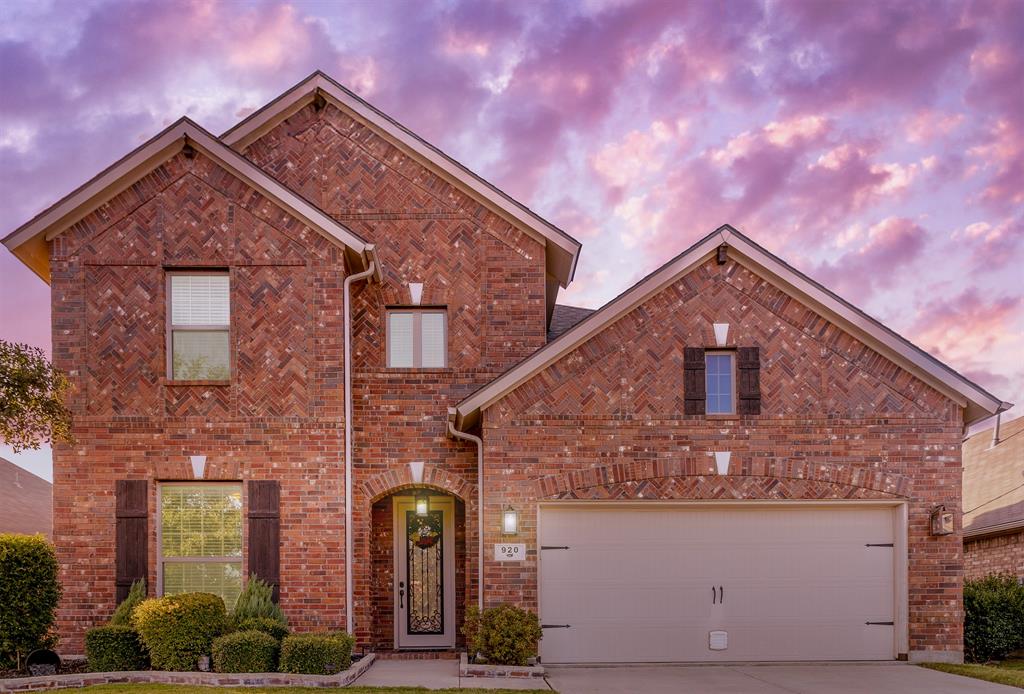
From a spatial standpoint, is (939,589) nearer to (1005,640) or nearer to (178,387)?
(1005,640)

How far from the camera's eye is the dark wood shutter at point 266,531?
44.8 ft

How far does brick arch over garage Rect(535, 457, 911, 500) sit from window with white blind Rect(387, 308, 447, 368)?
9.59ft

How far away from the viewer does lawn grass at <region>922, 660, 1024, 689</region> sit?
12412mm

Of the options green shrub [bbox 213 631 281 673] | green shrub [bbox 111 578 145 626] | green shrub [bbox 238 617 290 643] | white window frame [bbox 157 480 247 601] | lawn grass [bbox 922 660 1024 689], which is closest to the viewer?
green shrub [bbox 213 631 281 673]

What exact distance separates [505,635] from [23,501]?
22492 millimetres

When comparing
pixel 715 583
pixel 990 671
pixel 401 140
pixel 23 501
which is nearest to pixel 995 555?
pixel 990 671

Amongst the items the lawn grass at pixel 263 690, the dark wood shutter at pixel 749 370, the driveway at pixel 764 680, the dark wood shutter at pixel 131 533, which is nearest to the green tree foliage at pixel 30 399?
the dark wood shutter at pixel 131 533

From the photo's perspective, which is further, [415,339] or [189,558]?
[415,339]

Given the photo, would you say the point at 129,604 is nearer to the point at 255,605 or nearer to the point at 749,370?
the point at 255,605

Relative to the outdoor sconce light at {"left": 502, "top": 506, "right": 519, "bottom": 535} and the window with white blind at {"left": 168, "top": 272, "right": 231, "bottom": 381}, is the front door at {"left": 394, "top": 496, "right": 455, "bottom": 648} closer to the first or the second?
the outdoor sconce light at {"left": 502, "top": 506, "right": 519, "bottom": 535}

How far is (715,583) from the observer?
14094 mm

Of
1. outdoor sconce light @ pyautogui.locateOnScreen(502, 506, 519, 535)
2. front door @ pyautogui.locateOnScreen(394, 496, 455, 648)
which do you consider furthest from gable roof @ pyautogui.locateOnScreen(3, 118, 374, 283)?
front door @ pyautogui.locateOnScreen(394, 496, 455, 648)

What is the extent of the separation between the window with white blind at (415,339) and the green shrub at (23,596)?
5.76 meters

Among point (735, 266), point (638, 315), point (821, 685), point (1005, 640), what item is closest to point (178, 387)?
point (638, 315)
